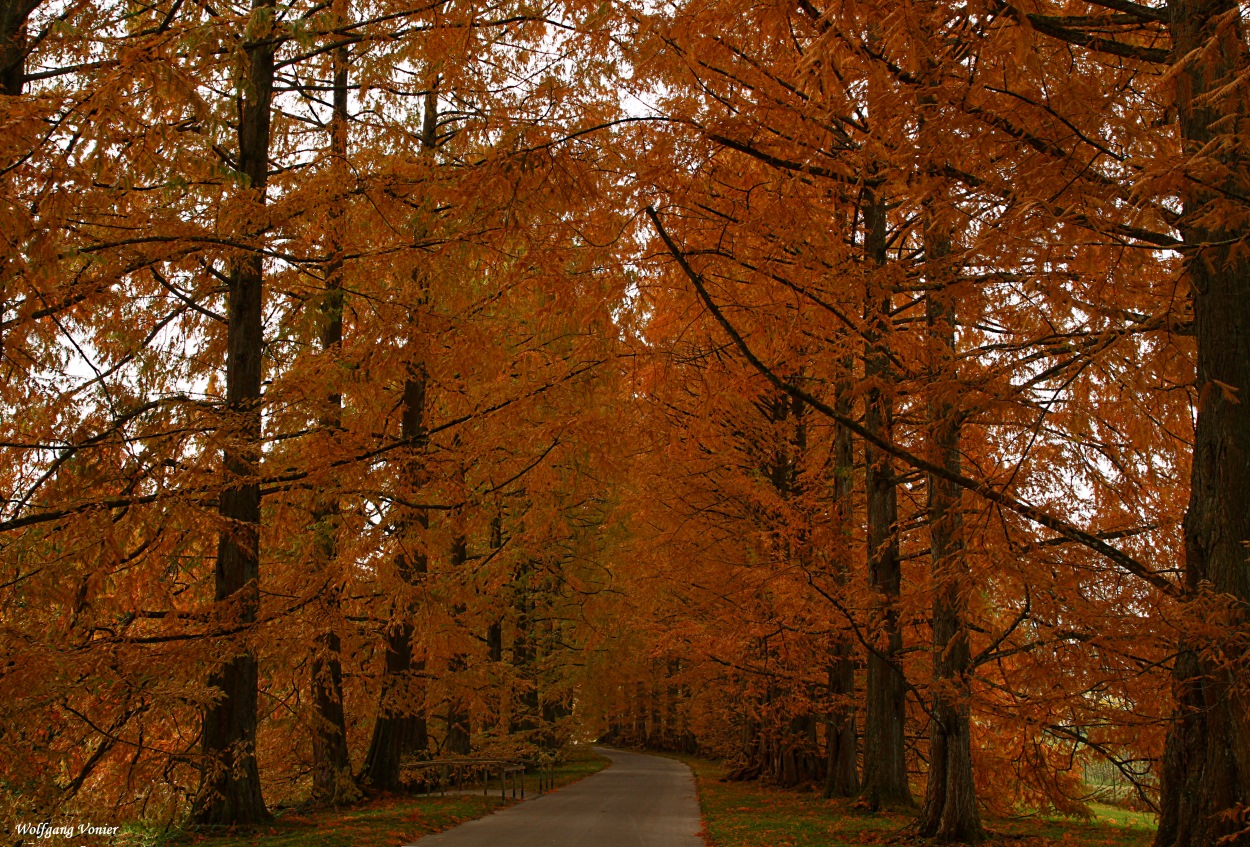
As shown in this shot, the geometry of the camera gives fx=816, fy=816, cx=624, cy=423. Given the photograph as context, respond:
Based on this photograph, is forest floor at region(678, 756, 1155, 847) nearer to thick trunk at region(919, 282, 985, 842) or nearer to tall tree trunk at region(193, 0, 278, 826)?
thick trunk at region(919, 282, 985, 842)

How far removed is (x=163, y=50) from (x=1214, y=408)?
6850 mm

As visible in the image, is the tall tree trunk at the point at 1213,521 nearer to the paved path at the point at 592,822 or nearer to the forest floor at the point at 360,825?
the paved path at the point at 592,822

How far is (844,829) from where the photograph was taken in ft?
33.0

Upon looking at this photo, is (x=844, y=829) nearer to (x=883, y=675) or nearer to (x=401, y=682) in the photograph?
(x=883, y=675)

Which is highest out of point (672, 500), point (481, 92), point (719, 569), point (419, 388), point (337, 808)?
point (481, 92)

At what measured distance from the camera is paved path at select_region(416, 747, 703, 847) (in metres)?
9.82

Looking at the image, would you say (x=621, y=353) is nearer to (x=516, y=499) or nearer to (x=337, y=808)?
(x=337, y=808)

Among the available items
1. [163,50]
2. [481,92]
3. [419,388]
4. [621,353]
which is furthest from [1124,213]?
[419,388]

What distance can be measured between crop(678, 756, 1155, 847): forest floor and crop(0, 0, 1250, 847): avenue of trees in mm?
563

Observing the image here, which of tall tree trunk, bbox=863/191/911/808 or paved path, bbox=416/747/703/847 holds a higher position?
tall tree trunk, bbox=863/191/911/808

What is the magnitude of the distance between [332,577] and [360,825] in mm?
3398

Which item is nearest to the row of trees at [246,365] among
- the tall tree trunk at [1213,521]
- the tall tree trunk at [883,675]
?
the tall tree trunk at [1213,521]

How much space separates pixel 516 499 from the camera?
17.7 meters

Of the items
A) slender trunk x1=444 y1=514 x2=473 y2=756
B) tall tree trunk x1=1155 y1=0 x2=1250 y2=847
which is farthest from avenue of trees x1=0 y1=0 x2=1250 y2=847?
slender trunk x1=444 y1=514 x2=473 y2=756
